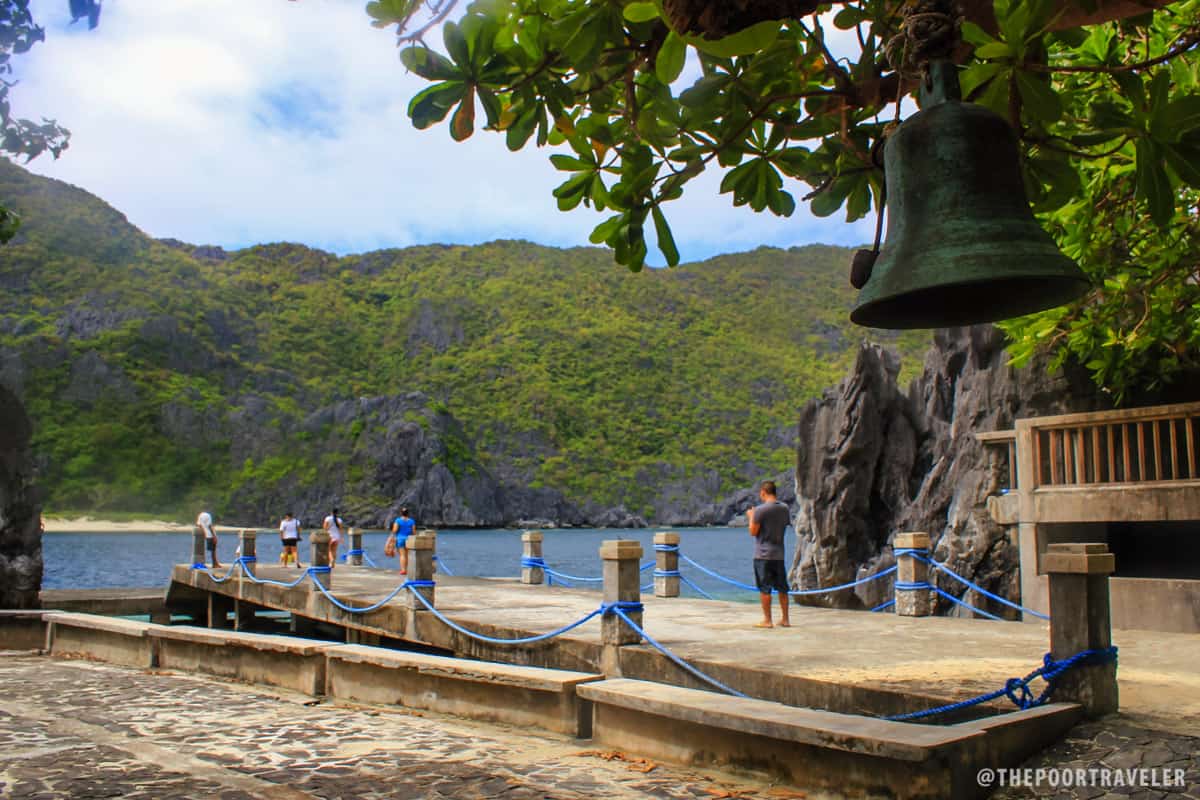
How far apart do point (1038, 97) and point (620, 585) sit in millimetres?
6869

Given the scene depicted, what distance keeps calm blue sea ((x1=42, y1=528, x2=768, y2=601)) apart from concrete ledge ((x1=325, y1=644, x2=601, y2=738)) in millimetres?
26965

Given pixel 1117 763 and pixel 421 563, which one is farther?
pixel 421 563

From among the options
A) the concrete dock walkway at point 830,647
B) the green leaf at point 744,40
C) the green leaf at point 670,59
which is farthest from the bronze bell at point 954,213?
the concrete dock walkway at point 830,647

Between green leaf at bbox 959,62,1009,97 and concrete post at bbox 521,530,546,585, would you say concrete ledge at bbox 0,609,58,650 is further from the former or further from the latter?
green leaf at bbox 959,62,1009,97

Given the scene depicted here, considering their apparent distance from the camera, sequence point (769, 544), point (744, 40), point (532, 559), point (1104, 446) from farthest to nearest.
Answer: point (532, 559) → point (1104, 446) → point (769, 544) → point (744, 40)

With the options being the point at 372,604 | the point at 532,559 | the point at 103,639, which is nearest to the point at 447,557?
the point at 532,559

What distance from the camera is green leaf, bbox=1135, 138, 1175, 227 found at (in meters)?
3.28

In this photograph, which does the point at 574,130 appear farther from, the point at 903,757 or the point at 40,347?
the point at 40,347

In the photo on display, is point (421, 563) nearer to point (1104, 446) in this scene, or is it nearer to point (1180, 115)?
point (1104, 446)

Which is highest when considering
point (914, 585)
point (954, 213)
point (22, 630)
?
point (954, 213)

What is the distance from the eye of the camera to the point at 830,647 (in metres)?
9.41

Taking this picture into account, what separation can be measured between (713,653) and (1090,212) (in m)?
6.60

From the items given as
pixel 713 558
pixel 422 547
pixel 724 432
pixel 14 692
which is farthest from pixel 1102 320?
pixel 724 432

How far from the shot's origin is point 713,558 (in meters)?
84.1
